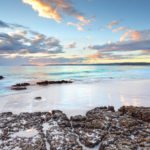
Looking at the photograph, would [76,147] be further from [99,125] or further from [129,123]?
[129,123]

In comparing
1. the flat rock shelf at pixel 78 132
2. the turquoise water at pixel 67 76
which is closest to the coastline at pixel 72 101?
the flat rock shelf at pixel 78 132

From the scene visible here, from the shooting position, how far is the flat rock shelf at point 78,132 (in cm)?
330

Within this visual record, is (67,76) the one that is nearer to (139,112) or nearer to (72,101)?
(72,101)

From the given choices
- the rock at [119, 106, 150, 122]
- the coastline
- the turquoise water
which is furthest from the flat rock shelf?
the turquoise water

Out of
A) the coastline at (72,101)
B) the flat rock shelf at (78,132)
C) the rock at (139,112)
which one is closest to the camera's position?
the flat rock shelf at (78,132)

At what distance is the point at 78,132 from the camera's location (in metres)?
3.89

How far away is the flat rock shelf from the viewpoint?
3305 millimetres

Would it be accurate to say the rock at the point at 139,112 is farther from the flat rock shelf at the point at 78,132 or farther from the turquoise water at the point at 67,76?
the turquoise water at the point at 67,76

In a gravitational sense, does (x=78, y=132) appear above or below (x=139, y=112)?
below

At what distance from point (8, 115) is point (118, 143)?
4.63 m

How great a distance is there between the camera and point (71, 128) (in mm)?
4246

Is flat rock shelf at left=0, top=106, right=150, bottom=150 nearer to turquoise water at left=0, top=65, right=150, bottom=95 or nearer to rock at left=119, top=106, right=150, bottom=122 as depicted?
rock at left=119, top=106, right=150, bottom=122

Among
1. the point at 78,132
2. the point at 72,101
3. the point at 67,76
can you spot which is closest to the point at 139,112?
the point at 78,132

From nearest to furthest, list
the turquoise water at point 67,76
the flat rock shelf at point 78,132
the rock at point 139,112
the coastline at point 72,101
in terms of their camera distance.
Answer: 1. the flat rock shelf at point 78,132
2. the rock at point 139,112
3. the coastline at point 72,101
4. the turquoise water at point 67,76
